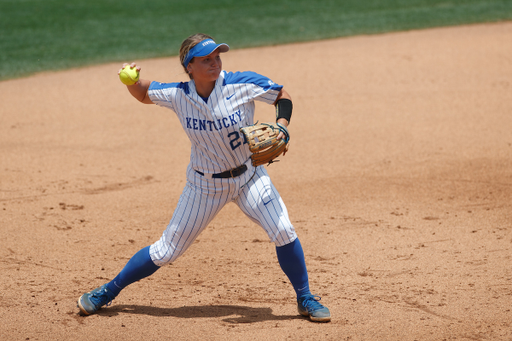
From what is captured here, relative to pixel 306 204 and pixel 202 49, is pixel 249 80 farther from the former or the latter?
pixel 306 204

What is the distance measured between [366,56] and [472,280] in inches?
236

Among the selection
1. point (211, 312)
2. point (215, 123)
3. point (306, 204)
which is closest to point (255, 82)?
point (215, 123)

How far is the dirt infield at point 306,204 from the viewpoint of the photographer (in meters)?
3.52

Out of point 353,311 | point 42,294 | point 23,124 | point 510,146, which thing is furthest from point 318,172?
point 23,124

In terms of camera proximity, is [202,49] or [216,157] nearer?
[202,49]

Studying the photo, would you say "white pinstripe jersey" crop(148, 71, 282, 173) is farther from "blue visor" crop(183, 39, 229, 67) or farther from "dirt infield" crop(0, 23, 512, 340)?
"dirt infield" crop(0, 23, 512, 340)

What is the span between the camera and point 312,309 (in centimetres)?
342

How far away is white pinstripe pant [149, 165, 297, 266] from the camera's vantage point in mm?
3316

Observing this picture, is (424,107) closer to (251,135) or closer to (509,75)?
(509,75)

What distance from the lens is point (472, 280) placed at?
12.9 ft

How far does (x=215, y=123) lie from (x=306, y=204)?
2.39m

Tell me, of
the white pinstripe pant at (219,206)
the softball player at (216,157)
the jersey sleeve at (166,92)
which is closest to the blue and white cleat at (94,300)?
the softball player at (216,157)

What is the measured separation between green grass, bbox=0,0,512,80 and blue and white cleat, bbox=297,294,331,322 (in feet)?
23.8

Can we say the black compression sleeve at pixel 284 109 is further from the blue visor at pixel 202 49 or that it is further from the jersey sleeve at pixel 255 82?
the blue visor at pixel 202 49
